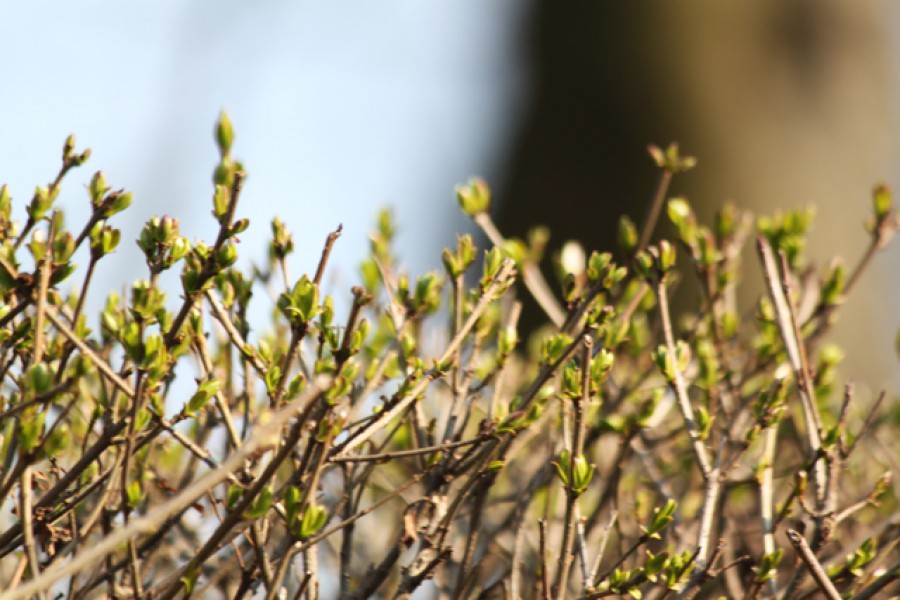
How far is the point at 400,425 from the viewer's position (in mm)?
1627

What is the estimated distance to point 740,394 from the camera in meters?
2.09

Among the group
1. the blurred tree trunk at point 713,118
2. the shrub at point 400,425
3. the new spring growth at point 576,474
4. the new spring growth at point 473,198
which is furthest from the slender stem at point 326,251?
the blurred tree trunk at point 713,118

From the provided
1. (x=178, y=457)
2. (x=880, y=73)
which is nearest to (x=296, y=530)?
(x=178, y=457)

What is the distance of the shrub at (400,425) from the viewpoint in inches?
53.9

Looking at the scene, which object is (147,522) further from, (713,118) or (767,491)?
(713,118)

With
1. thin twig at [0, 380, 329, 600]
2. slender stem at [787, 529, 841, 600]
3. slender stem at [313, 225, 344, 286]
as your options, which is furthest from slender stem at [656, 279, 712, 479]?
thin twig at [0, 380, 329, 600]

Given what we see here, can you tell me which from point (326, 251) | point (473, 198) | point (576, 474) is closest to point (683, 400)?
point (576, 474)

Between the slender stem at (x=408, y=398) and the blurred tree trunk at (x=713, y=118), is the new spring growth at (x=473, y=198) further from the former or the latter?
the blurred tree trunk at (x=713, y=118)

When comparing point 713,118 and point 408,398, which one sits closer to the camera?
point 408,398

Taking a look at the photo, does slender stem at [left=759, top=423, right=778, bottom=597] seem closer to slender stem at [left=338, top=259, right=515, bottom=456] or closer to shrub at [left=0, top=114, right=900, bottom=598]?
shrub at [left=0, top=114, right=900, bottom=598]

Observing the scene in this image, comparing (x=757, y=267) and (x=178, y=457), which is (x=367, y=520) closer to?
(x=178, y=457)

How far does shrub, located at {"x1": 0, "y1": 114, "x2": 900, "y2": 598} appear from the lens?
4.49 ft

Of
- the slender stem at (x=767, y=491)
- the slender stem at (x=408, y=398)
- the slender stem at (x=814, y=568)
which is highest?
the slender stem at (x=408, y=398)

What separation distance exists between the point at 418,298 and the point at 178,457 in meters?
1.24
